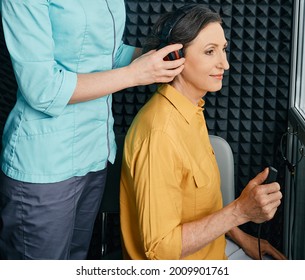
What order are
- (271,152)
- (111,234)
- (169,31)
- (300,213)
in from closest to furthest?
(169,31) < (300,213) < (271,152) < (111,234)

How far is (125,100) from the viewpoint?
2.28 m

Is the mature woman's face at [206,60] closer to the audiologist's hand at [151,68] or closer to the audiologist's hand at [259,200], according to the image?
the audiologist's hand at [151,68]

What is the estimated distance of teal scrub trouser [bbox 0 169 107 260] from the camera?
4.83ft

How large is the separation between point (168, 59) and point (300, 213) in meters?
0.93

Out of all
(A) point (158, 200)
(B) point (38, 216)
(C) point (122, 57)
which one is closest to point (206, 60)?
(C) point (122, 57)

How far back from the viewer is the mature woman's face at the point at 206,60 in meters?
1.58

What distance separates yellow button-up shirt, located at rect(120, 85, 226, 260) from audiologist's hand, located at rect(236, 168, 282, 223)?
0.17 metres

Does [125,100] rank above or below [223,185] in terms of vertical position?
above

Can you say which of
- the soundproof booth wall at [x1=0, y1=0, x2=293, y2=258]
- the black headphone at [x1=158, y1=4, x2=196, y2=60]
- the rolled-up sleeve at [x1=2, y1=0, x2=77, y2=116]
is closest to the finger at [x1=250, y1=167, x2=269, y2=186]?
the black headphone at [x1=158, y1=4, x2=196, y2=60]

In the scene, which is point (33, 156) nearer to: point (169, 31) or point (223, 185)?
point (169, 31)

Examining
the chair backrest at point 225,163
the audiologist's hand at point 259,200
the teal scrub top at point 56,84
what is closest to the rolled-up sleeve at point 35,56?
the teal scrub top at point 56,84
